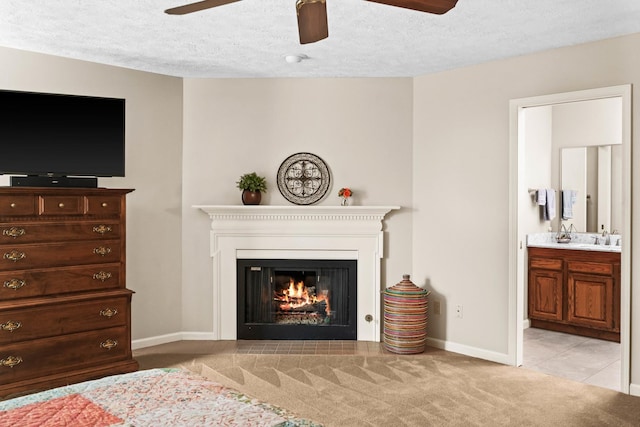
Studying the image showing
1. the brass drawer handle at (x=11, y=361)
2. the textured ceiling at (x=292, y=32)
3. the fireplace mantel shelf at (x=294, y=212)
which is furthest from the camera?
the fireplace mantel shelf at (x=294, y=212)

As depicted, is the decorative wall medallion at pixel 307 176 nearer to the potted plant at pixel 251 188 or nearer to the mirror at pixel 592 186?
the potted plant at pixel 251 188

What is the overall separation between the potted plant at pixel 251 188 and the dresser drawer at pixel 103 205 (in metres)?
1.26

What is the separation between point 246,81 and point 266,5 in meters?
1.99

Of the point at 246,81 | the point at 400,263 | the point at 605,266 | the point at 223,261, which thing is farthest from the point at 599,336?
the point at 246,81

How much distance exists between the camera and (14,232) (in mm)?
3711

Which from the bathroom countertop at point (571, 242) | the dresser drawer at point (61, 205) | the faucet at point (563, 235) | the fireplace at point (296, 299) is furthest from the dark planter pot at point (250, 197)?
the faucet at point (563, 235)

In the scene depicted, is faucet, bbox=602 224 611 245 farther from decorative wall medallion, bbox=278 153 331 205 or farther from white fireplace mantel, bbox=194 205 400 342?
decorative wall medallion, bbox=278 153 331 205

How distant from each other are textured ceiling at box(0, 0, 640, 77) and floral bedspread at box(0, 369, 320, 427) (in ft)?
7.24

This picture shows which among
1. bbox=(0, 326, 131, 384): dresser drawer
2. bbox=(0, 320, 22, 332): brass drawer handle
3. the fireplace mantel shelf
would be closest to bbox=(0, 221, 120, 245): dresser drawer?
bbox=(0, 320, 22, 332): brass drawer handle

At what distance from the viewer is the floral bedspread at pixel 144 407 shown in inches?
69.0

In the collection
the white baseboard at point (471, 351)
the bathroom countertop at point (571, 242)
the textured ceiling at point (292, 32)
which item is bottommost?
the white baseboard at point (471, 351)

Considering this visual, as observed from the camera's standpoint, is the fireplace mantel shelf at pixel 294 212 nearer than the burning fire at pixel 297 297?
Yes

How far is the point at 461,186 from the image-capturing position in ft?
16.0

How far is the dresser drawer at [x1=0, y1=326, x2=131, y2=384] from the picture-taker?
12.0 ft
